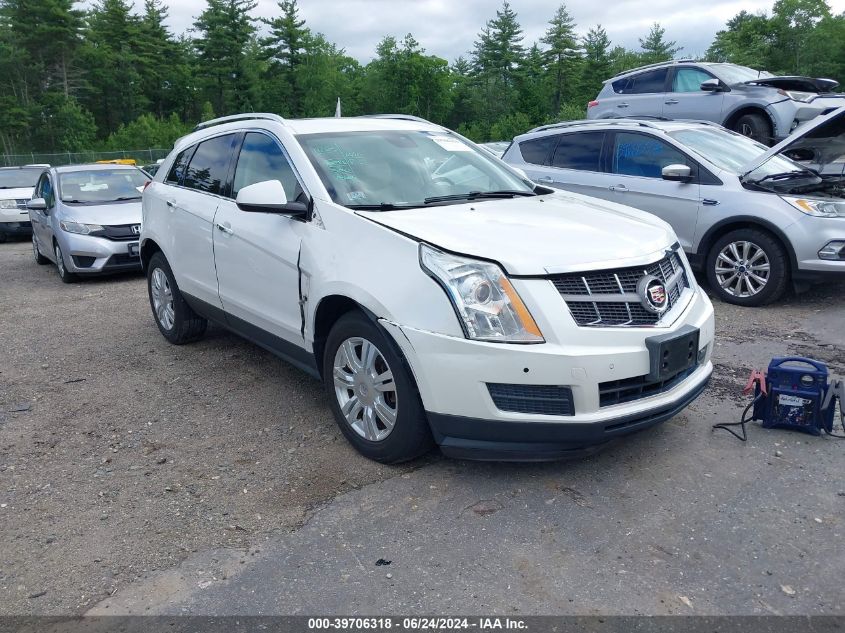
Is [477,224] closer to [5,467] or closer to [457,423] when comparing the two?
[457,423]

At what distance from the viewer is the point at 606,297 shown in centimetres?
338

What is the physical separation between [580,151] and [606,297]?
5588 mm

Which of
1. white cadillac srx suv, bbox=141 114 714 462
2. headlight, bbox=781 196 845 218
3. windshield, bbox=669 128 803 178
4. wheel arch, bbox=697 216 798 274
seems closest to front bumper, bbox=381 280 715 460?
white cadillac srx suv, bbox=141 114 714 462

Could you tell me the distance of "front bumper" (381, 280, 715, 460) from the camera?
323 centimetres

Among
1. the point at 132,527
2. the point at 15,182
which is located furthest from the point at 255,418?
the point at 15,182

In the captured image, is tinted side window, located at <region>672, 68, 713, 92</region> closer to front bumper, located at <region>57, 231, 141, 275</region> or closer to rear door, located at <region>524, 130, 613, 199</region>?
rear door, located at <region>524, 130, 613, 199</region>

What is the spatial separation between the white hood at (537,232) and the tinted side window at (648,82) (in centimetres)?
940

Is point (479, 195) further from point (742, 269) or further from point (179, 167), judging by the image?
point (742, 269)

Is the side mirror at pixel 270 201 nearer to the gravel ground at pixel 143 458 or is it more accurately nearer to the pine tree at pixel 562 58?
the gravel ground at pixel 143 458

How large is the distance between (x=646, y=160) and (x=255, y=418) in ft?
17.5

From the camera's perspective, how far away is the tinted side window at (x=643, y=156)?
768 cm

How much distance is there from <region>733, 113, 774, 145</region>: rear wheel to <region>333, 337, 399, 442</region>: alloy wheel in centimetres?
948

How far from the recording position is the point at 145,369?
18.9 ft

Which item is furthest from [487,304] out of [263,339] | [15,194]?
[15,194]
